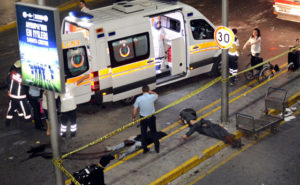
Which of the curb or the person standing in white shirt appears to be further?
the person standing in white shirt

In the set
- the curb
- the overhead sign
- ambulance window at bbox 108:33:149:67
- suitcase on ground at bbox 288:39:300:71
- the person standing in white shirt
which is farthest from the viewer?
suitcase on ground at bbox 288:39:300:71

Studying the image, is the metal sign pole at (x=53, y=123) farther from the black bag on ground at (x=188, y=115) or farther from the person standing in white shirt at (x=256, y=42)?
the person standing in white shirt at (x=256, y=42)

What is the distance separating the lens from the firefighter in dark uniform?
13.2 m

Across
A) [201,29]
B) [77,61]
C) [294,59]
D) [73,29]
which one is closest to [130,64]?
[77,61]

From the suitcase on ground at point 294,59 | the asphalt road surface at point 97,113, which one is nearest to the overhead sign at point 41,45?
the asphalt road surface at point 97,113

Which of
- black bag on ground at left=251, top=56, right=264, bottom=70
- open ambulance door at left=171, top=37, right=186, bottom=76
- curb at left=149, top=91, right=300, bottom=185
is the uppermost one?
open ambulance door at left=171, top=37, right=186, bottom=76

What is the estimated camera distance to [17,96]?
527 inches

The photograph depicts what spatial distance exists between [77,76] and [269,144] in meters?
4.82

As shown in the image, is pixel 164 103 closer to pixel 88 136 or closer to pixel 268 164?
pixel 88 136

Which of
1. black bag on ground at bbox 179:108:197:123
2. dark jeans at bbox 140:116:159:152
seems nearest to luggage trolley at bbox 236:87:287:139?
black bag on ground at bbox 179:108:197:123

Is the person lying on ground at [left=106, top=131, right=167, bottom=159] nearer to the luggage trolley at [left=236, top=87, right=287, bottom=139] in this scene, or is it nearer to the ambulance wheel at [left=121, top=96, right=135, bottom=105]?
the luggage trolley at [left=236, top=87, right=287, bottom=139]

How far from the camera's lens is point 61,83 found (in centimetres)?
784

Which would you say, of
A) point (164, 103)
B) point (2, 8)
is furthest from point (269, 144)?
point (2, 8)

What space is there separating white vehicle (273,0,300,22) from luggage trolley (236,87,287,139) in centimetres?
702
